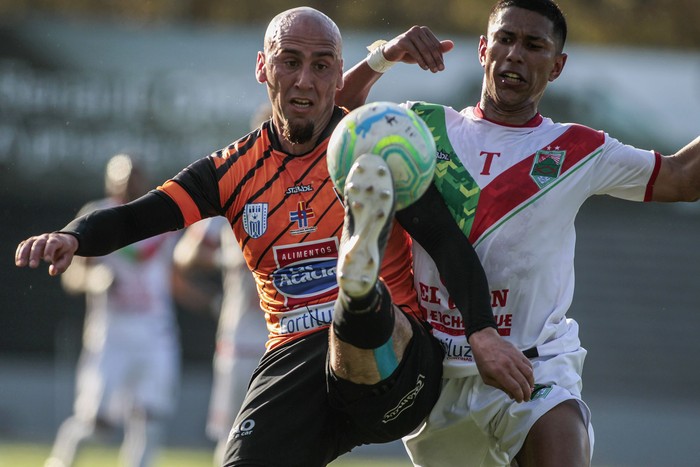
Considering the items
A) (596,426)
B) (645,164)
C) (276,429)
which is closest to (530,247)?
(645,164)

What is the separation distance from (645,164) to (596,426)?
10.3 metres

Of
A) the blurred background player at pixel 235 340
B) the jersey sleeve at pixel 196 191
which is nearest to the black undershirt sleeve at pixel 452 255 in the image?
the jersey sleeve at pixel 196 191

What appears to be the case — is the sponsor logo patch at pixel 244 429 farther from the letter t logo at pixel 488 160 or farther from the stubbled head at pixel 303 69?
the letter t logo at pixel 488 160

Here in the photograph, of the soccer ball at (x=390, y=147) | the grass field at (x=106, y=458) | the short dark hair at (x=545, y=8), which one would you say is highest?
the short dark hair at (x=545, y=8)

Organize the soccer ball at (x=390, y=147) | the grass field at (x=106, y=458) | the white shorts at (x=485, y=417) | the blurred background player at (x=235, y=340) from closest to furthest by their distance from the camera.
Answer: the soccer ball at (x=390, y=147) → the white shorts at (x=485, y=417) → the blurred background player at (x=235, y=340) → the grass field at (x=106, y=458)

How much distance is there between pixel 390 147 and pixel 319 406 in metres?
1.12

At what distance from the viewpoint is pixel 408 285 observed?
197 inches

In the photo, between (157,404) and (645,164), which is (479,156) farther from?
(157,404)

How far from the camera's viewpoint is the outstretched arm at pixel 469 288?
4309 millimetres

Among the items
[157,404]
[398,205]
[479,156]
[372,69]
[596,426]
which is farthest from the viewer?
[596,426]

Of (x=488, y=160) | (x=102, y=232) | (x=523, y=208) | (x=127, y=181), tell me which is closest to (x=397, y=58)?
(x=488, y=160)

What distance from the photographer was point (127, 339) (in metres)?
10.7

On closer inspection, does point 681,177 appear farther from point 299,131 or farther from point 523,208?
point 299,131

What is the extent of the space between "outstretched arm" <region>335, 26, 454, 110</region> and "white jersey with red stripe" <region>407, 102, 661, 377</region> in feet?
1.29
